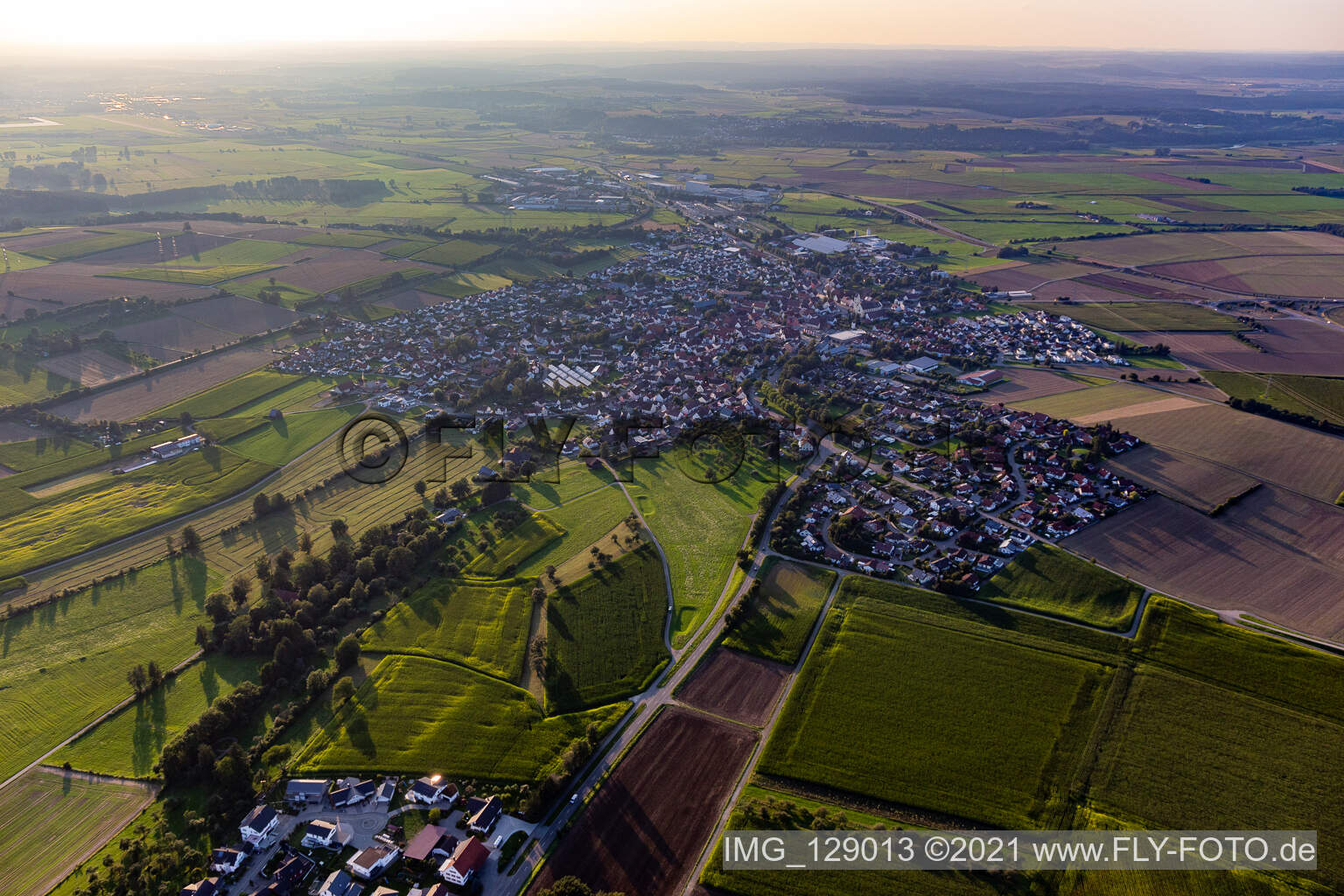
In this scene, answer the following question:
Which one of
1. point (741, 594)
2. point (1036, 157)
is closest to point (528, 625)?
point (741, 594)

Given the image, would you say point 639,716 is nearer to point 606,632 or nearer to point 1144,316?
point 606,632

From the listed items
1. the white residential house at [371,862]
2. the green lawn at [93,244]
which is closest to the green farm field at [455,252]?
the green lawn at [93,244]

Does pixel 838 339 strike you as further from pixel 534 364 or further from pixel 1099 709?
pixel 1099 709

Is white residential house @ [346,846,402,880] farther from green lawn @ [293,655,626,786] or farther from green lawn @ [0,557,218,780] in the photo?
green lawn @ [0,557,218,780]

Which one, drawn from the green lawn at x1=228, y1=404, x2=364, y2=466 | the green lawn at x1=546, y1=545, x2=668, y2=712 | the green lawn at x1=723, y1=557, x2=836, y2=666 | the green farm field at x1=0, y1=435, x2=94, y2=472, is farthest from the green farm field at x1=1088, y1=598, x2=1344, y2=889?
the green farm field at x1=0, y1=435, x2=94, y2=472

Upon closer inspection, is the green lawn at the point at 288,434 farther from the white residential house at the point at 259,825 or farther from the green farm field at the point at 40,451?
the white residential house at the point at 259,825

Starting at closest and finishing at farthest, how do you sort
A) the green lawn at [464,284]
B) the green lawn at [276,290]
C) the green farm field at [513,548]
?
the green farm field at [513,548] → the green lawn at [276,290] → the green lawn at [464,284]
